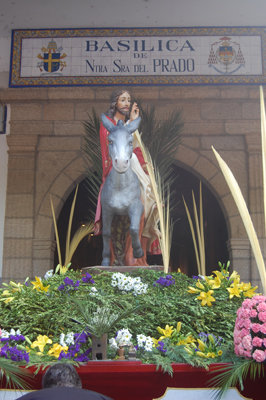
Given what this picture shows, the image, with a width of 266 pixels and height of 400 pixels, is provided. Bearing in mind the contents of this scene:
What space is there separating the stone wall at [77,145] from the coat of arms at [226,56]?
331mm

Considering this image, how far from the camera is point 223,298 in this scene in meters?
3.92

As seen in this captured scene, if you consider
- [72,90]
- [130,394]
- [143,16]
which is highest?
[143,16]

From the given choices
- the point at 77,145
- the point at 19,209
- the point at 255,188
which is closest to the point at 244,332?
the point at 255,188

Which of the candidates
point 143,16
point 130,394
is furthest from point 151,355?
point 143,16

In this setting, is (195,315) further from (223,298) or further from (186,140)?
(186,140)

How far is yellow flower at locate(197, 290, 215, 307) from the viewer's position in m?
3.78

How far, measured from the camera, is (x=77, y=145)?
8570mm

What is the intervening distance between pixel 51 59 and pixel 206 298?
5959 mm

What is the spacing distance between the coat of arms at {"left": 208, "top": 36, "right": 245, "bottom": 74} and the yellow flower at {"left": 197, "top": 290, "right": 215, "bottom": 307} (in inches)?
218

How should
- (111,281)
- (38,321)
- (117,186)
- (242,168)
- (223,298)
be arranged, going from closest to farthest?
(38,321) → (223,298) → (111,281) → (117,186) → (242,168)

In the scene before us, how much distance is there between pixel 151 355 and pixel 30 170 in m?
5.70

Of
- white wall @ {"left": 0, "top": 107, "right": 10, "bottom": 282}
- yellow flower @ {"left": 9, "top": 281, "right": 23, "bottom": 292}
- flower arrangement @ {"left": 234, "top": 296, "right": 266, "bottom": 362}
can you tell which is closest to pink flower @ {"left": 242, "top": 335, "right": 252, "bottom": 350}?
flower arrangement @ {"left": 234, "top": 296, "right": 266, "bottom": 362}

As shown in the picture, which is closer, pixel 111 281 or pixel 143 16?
pixel 111 281

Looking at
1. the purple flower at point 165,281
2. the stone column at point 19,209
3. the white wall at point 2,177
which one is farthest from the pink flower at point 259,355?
the white wall at point 2,177
